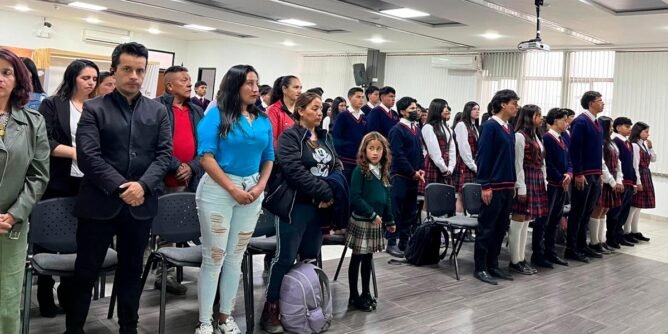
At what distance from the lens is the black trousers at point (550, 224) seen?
5020mm

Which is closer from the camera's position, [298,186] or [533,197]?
[298,186]

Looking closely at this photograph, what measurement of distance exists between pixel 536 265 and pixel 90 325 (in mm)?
3907

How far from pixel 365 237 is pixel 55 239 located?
5.65 ft

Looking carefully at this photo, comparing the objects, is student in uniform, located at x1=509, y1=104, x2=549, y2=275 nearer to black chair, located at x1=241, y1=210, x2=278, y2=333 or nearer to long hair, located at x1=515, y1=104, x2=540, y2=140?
long hair, located at x1=515, y1=104, x2=540, y2=140

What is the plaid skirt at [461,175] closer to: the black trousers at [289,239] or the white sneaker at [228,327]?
the black trousers at [289,239]

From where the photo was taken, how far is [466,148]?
19.6ft

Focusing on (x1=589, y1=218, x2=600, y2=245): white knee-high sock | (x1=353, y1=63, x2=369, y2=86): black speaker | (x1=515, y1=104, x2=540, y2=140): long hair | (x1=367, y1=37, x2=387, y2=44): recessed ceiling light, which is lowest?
(x1=589, y1=218, x2=600, y2=245): white knee-high sock

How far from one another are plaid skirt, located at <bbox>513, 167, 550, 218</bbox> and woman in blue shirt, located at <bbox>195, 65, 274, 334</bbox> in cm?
269

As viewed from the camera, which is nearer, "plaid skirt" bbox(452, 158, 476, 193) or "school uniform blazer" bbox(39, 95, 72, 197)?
"school uniform blazer" bbox(39, 95, 72, 197)

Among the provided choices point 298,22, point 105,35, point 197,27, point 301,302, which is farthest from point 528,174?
point 105,35

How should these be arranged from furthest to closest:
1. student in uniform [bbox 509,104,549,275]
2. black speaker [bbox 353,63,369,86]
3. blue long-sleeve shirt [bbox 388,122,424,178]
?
black speaker [bbox 353,63,369,86] < blue long-sleeve shirt [bbox 388,122,424,178] < student in uniform [bbox 509,104,549,275]

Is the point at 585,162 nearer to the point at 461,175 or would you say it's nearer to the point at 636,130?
the point at 461,175

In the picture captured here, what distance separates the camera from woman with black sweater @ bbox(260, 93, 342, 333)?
3.01 m

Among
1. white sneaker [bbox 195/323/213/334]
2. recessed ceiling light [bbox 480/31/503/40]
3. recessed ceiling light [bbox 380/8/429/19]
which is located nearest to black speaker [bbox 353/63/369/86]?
recessed ceiling light [bbox 480/31/503/40]
